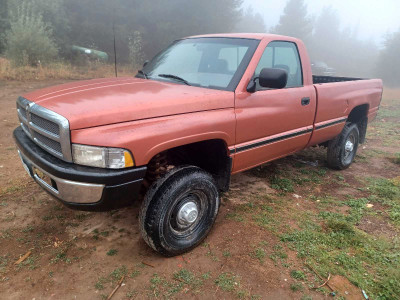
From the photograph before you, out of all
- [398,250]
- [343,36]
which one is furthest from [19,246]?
[343,36]

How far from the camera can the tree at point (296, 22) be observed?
49.6 m

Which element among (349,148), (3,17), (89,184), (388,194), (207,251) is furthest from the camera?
(3,17)

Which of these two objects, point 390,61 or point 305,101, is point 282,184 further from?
point 390,61

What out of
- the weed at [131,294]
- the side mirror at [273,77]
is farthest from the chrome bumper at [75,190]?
the side mirror at [273,77]

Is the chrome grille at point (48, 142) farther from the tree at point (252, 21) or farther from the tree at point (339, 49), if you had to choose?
the tree at point (252, 21)

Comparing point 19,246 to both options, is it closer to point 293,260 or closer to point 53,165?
point 53,165

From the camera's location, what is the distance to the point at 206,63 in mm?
3166

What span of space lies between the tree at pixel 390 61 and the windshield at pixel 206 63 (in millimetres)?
30991

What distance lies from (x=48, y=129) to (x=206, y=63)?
1708 mm

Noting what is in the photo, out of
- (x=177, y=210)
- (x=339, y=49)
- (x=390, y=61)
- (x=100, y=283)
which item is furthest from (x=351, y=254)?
(x=339, y=49)

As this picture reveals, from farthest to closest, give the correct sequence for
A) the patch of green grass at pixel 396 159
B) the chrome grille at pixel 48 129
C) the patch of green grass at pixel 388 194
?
the patch of green grass at pixel 396 159, the patch of green grass at pixel 388 194, the chrome grille at pixel 48 129

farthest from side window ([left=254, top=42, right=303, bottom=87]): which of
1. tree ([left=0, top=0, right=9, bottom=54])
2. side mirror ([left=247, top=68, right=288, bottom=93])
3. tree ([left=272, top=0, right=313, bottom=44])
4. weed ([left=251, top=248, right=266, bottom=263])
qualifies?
tree ([left=272, top=0, right=313, bottom=44])

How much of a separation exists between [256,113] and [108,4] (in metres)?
23.5

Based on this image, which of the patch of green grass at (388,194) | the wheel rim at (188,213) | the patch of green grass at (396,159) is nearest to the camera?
A: the wheel rim at (188,213)
